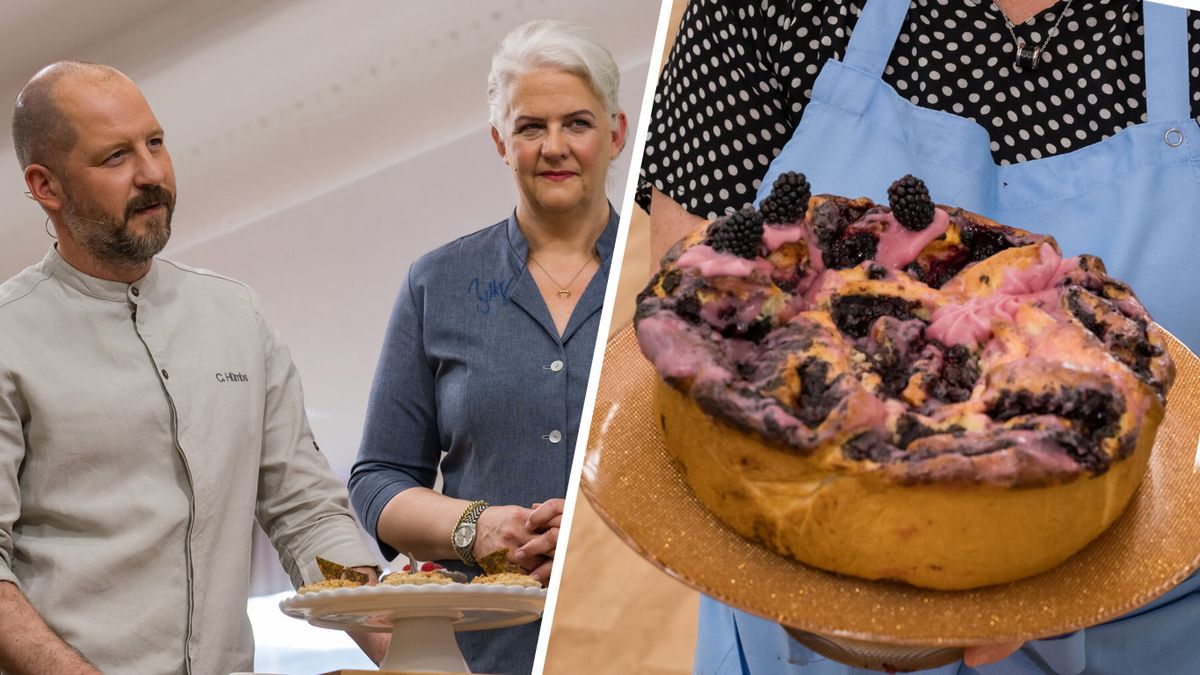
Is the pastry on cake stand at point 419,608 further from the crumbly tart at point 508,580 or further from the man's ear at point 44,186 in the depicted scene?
the man's ear at point 44,186

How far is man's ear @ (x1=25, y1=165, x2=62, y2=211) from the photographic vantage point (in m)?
1.65

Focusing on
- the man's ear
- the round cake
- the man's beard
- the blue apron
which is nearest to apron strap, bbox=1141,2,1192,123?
the blue apron

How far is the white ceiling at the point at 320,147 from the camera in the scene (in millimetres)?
2037

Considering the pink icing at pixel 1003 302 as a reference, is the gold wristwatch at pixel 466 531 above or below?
below

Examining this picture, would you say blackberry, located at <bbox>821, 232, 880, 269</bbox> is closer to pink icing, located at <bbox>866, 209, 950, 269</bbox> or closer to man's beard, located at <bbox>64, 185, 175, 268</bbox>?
pink icing, located at <bbox>866, 209, 950, 269</bbox>

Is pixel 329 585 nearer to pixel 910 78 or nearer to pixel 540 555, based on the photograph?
pixel 540 555

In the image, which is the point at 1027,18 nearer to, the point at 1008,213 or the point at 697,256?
the point at 1008,213

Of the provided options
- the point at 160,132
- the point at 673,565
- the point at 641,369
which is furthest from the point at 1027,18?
the point at 160,132

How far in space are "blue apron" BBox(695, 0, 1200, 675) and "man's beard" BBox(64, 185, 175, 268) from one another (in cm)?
96

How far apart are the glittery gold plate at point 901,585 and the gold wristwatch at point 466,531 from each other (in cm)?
65

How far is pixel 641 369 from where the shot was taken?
2.53ft

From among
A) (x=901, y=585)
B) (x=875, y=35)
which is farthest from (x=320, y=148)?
(x=901, y=585)

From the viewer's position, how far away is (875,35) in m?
0.96

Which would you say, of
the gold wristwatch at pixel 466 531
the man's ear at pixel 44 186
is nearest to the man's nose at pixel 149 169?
the man's ear at pixel 44 186
